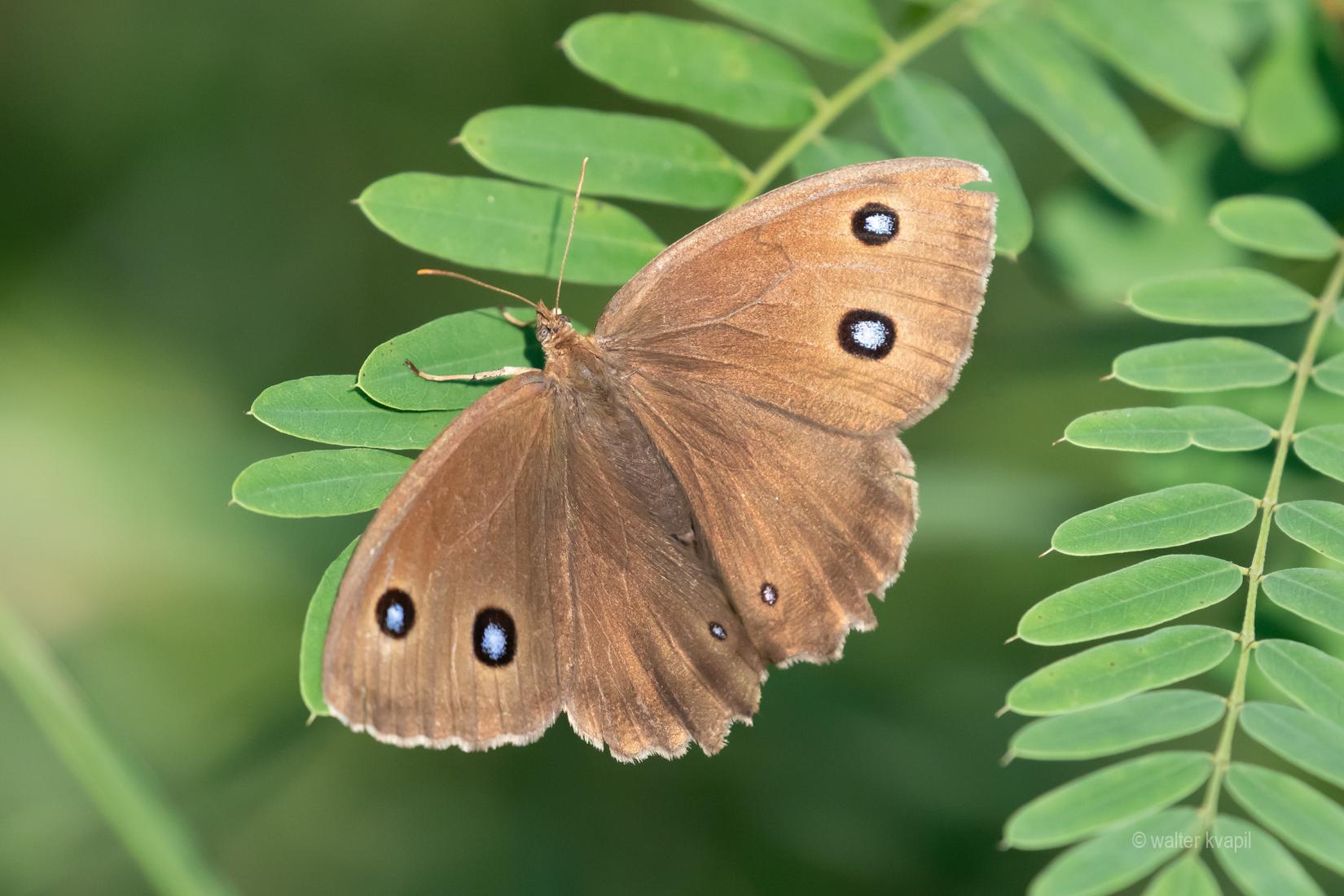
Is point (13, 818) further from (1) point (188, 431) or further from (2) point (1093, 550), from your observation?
(2) point (1093, 550)

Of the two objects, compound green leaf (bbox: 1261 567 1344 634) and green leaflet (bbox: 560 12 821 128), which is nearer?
compound green leaf (bbox: 1261 567 1344 634)

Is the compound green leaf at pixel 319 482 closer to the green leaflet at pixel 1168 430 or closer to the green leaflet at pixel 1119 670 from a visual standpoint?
the green leaflet at pixel 1119 670

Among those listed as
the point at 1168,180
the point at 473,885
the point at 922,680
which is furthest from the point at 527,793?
the point at 1168,180

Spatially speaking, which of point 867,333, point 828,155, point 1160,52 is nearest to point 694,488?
point 867,333

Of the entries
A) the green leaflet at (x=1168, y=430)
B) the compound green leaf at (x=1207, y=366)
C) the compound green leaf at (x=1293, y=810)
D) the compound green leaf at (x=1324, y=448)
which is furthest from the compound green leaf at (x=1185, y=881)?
the compound green leaf at (x=1207, y=366)

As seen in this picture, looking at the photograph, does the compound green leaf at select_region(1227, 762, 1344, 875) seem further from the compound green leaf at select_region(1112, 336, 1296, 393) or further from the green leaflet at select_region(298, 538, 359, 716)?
the green leaflet at select_region(298, 538, 359, 716)

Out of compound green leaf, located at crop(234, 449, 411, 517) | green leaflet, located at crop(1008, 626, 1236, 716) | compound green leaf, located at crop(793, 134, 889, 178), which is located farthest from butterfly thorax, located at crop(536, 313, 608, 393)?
green leaflet, located at crop(1008, 626, 1236, 716)
